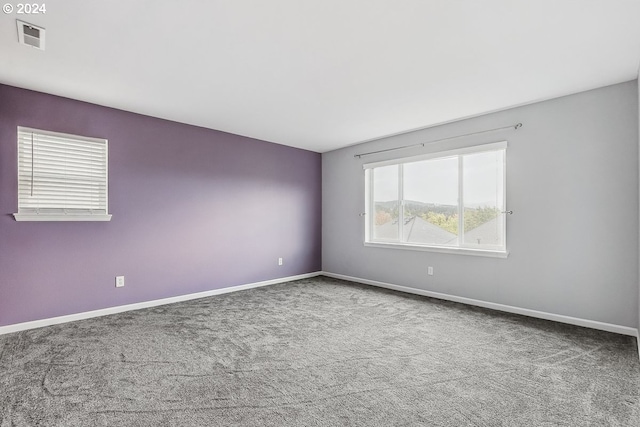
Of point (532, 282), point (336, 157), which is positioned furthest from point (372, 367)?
point (336, 157)

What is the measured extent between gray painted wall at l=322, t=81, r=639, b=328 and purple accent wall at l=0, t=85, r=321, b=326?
271 cm

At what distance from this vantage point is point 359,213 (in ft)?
18.1

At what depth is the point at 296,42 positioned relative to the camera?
2.36 metres

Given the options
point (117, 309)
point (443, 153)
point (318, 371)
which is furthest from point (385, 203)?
point (117, 309)

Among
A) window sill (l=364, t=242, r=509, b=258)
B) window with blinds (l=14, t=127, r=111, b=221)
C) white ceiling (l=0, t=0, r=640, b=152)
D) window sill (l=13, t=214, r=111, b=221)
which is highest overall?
white ceiling (l=0, t=0, r=640, b=152)

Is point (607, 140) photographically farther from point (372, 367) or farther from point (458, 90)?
point (372, 367)

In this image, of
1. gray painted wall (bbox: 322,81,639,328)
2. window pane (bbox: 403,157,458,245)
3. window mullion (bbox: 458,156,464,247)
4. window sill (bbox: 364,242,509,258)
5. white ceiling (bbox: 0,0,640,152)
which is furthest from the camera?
window pane (bbox: 403,157,458,245)

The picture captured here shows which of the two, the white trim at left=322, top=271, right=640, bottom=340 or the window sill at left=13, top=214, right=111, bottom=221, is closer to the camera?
the white trim at left=322, top=271, right=640, bottom=340

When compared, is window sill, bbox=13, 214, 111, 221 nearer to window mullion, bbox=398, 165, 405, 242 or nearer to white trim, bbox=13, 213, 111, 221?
white trim, bbox=13, 213, 111, 221

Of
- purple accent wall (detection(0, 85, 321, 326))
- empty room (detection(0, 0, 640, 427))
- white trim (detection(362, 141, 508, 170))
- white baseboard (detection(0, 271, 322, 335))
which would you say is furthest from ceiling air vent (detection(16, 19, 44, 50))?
white trim (detection(362, 141, 508, 170))

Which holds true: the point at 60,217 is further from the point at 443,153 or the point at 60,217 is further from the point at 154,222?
the point at 443,153

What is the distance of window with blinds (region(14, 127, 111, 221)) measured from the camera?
322 cm

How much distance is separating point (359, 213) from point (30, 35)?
446cm

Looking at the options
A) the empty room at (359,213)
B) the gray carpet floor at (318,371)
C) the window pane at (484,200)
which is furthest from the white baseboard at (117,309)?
the window pane at (484,200)
